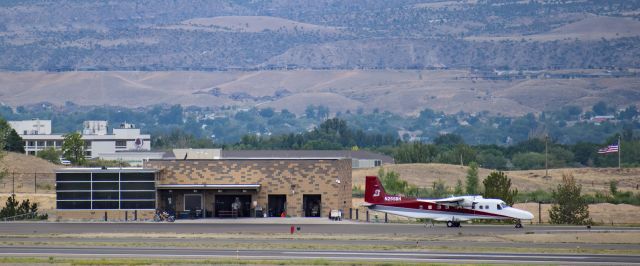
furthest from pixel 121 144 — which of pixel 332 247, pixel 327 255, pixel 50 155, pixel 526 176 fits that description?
pixel 327 255

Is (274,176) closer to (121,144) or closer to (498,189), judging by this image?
(498,189)

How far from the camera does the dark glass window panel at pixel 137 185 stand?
78562 millimetres

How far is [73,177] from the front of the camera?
78.8m

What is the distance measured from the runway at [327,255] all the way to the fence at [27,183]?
150 feet

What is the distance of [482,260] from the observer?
53250mm

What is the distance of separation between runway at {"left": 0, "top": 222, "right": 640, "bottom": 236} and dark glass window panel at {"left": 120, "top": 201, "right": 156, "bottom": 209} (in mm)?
3690

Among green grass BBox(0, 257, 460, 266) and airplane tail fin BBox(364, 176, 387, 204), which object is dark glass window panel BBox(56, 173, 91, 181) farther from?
green grass BBox(0, 257, 460, 266)

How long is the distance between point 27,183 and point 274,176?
36792mm

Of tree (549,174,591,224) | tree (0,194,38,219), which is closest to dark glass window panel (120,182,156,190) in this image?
tree (0,194,38,219)

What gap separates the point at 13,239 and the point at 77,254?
8.90 metres

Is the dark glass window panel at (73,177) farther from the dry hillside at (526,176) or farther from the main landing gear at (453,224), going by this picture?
the dry hillside at (526,176)

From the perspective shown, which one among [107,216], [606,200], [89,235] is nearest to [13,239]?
[89,235]

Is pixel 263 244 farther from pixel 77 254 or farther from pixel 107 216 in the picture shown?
pixel 107 216

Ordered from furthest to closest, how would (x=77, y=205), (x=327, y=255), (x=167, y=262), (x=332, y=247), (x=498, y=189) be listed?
(x=498, y=189) → (x=77, y=205) → (x=332, y=247) → (x=327, y=255) → (x=167, y=262)
